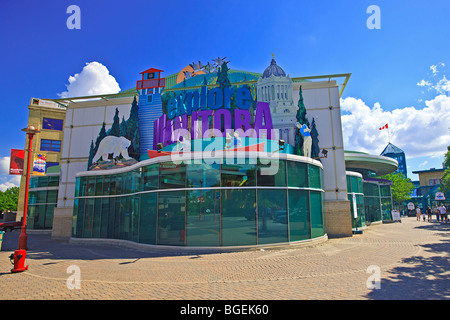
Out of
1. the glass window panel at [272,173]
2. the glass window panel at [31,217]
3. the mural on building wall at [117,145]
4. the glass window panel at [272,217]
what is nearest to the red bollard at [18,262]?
the glass window panel at [272,217]

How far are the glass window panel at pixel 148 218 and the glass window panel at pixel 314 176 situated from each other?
869 cm

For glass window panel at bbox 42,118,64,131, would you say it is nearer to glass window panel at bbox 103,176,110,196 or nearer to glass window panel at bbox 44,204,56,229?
glass window panel at bbox 44,204,56,229

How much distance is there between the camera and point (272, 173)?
1473cm

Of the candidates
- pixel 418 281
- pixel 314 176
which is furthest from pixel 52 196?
pixel 418 281

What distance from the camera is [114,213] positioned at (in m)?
18.5

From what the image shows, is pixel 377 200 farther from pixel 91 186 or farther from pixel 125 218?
pixel 91 186

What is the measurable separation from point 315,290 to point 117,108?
891 inches

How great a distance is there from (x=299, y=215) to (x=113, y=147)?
15.2 m

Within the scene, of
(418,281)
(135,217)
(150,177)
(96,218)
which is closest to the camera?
(418,281)

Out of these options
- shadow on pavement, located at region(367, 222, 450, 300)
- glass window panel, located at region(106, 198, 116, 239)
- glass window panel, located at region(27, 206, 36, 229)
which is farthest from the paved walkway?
glass window panel, located at region(27, 206, 36, 229)

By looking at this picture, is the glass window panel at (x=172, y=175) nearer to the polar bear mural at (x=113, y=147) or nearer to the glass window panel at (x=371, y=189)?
the polar bear mural at (x=113, y=147)

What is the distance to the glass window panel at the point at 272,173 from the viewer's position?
47.7 feet

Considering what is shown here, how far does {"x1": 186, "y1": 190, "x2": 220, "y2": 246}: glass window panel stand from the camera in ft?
45.0
